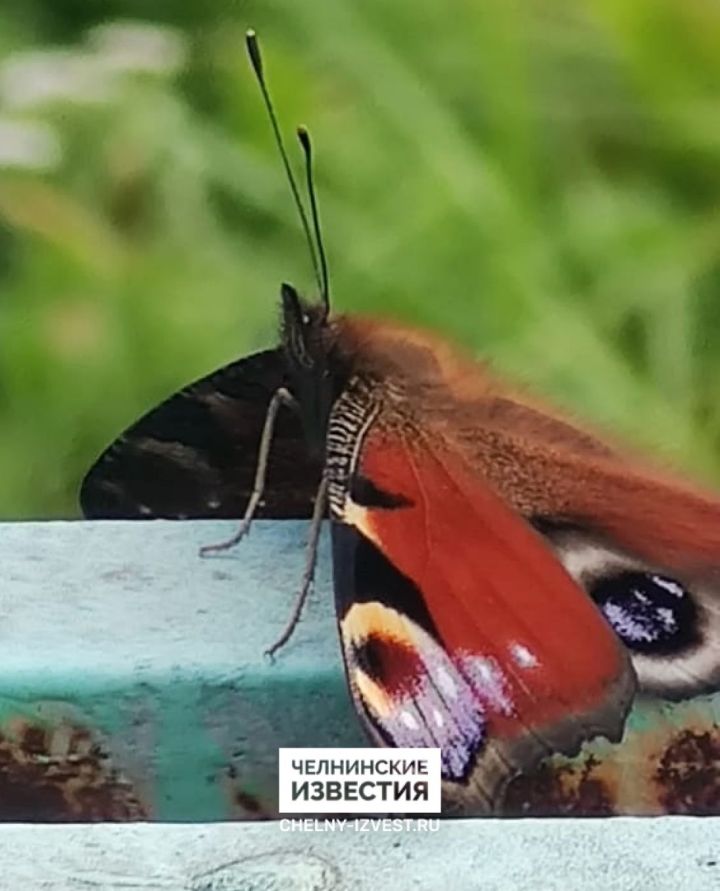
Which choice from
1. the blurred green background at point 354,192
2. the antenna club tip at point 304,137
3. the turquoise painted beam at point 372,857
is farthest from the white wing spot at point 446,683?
the antenna club tip at point 304,137

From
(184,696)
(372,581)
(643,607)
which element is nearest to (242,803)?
(184,696)

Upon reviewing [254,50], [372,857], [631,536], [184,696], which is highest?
[254,50]

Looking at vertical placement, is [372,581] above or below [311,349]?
below

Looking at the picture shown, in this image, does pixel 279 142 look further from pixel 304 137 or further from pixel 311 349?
pixel 311 349

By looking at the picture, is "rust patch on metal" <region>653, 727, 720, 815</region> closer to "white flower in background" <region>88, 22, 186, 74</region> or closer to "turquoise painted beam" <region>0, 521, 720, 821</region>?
"turquoise painted beam" <region>0, 521, 720, 821</region>

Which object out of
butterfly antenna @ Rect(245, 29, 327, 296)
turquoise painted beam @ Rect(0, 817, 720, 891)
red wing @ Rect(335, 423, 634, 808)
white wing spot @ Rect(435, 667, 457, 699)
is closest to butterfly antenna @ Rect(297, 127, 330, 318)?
butterfly antenna @ Rect(245, 29, 327, 296)

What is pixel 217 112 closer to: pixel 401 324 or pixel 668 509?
pixel 401 324

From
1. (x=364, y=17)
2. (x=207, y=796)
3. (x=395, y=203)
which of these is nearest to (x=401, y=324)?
(x=395, y=203)
